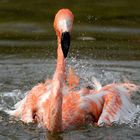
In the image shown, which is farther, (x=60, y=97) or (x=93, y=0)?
(x=93, y=0)

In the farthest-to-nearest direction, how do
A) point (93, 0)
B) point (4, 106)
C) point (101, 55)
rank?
point (93, 0) < point (101, 55) < point (4, 106)

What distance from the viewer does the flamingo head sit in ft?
26.3

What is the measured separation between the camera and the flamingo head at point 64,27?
8.03 meters

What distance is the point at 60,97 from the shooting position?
28.0ft

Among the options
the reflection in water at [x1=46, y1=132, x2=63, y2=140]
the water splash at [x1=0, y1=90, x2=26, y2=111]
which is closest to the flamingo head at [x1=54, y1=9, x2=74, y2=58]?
the reflection in water at [x1=46, y1=132, x2=63, y2=140]

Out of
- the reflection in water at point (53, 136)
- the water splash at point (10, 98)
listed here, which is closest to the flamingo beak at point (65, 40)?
the reflection in water at point (53, 136)

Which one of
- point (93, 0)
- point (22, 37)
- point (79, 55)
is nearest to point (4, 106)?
point (79, 55)

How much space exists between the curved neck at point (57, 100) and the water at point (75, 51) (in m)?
0.14

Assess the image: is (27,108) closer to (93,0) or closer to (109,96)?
(109,96)

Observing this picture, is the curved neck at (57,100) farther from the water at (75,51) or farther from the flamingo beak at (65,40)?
the flamingo beak at (65,40)

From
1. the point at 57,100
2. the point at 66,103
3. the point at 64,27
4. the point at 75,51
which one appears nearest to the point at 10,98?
the point at 66,103

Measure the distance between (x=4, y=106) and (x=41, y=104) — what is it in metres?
0.91

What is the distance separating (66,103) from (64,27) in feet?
4.06

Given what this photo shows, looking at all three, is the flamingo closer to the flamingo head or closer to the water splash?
the flamingo head
